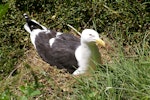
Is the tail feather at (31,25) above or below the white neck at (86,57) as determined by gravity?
above

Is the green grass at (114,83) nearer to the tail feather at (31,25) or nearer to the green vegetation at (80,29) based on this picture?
the green vegetation at (80,29)

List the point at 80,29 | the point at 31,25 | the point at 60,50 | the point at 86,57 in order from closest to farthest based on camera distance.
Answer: the point at 86,57 < the point at 60,50 < the point at 31,25 < the point at 80,29

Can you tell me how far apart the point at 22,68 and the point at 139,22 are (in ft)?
4.30

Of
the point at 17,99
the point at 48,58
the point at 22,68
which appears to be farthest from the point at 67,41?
the point at 17,99

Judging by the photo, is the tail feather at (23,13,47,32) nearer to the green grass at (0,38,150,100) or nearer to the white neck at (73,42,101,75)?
the white neck at (73,42,101,75)

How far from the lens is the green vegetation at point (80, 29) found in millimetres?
3145

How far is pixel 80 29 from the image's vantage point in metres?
4.74

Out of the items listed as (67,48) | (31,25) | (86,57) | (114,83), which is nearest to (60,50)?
(67,48)

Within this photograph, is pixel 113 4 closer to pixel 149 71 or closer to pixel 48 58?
pixel 48 58

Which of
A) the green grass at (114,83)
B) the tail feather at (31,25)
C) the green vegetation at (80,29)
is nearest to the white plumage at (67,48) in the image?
the tail feather at (31,25)

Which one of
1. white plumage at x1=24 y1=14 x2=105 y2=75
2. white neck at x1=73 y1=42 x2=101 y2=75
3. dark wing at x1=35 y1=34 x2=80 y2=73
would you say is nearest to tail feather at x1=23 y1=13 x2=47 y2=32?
white plumage at x1=24 y1=14 x2=105 y2=75

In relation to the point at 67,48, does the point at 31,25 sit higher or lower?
higher

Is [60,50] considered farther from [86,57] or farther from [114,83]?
[114,83]

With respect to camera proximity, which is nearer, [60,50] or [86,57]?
[86,57]
